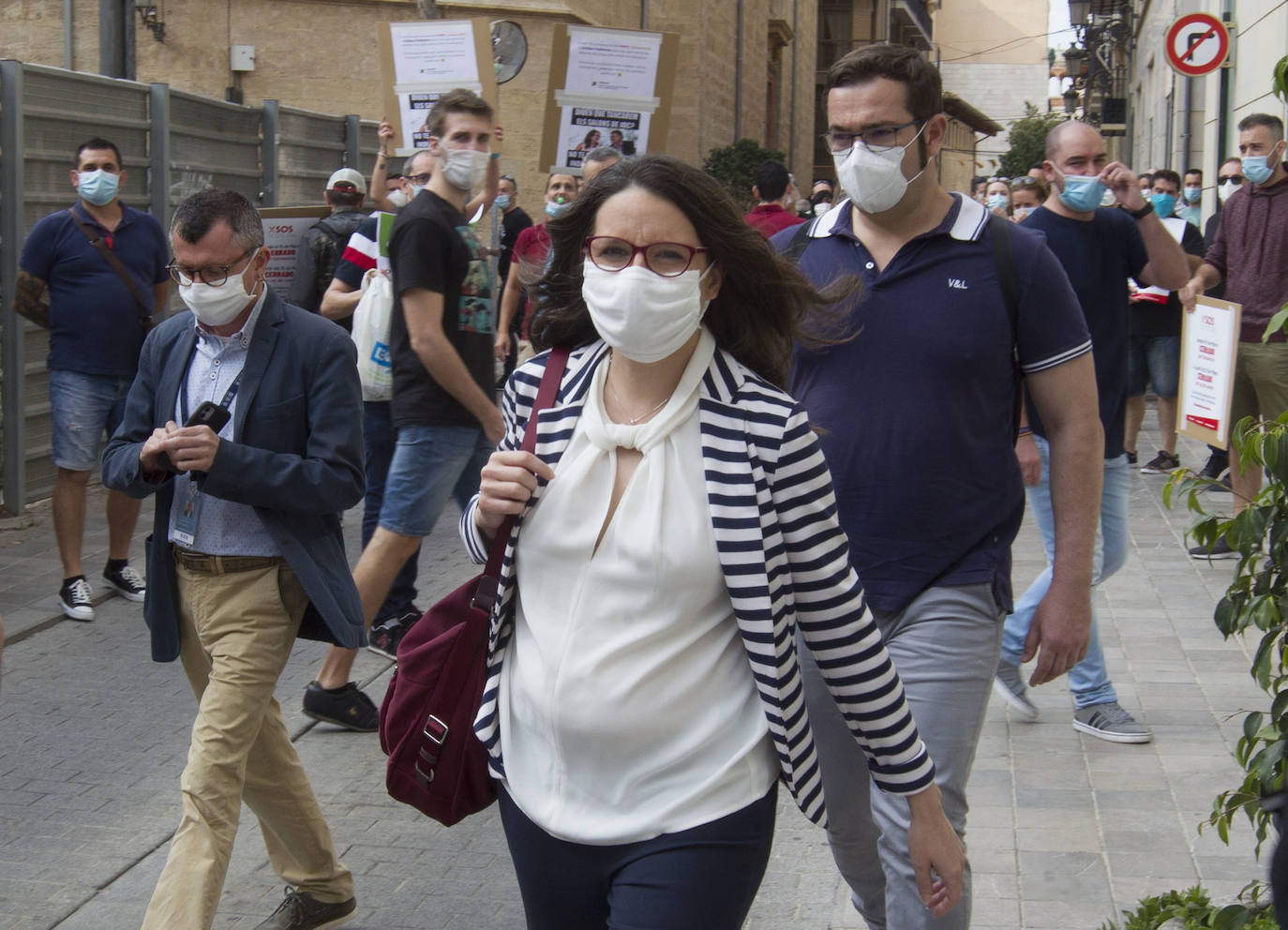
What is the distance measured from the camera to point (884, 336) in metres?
3.22

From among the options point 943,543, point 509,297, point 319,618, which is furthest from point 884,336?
point 509,297

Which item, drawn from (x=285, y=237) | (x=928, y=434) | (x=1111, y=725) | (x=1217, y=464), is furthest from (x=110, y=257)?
(x=1217, y=464)

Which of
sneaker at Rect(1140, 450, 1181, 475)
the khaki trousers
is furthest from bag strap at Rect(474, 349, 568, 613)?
sneaker at Rect(1140, 450, 1181, 475)

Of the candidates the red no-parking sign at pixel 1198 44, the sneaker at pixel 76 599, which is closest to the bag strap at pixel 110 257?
the sneaker at pixel 76 599

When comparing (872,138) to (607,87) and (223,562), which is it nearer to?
(223,562)

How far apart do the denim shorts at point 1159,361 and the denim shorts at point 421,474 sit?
723 cm

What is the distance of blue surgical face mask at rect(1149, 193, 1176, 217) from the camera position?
48.8 ft

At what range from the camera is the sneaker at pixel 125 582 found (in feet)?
26.2

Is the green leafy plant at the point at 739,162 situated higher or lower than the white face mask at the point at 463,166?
higher

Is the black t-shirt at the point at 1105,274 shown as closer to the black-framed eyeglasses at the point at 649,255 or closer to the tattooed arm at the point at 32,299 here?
the black-framed eyeglasses at the point at 649,255

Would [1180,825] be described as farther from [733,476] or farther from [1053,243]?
[733,476]

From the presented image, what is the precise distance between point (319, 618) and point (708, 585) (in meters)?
1.92

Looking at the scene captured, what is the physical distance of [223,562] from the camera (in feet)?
13.1

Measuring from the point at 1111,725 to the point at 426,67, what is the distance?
6377mm
